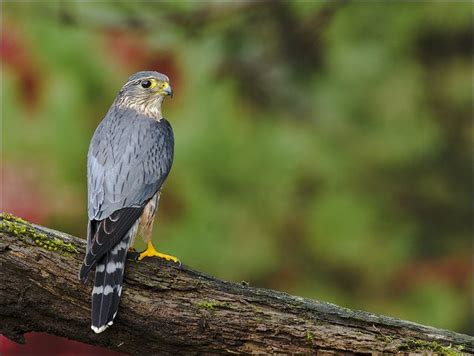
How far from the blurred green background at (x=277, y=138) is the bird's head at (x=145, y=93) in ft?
3.07

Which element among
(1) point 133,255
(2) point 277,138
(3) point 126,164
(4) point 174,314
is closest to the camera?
(4) point 174,314

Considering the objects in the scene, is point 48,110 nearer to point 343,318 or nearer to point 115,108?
point 115,108

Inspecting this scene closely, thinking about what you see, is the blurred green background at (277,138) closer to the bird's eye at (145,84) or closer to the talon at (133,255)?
the bird's eye at (145,84)

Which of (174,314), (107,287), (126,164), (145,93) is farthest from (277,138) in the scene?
(107,287)

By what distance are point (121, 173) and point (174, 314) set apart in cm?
74

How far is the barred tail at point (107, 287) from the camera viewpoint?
3.54 meters

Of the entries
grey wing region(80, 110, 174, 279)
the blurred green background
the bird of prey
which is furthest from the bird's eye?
the blurred green background

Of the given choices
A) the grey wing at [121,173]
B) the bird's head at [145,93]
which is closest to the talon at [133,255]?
the grey wing at [121,173]

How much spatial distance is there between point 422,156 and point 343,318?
11.4ft

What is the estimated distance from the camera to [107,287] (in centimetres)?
360

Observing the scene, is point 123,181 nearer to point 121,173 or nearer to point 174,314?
point 121,173

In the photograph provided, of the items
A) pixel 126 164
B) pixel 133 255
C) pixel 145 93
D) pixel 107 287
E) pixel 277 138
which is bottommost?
pixel 107 287

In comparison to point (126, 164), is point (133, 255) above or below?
below

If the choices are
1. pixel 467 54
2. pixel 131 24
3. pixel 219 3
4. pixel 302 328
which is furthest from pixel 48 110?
pixel 467 54
